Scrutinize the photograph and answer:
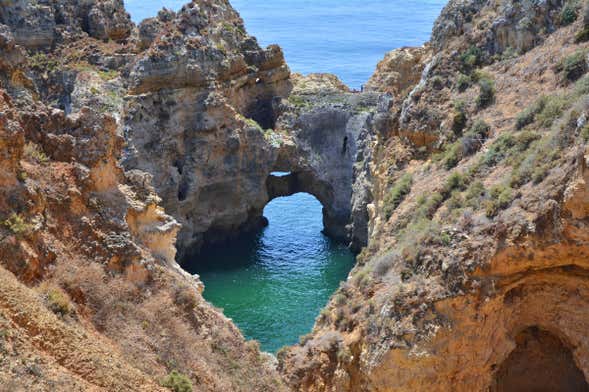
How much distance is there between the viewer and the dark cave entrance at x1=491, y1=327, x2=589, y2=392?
67.0 feet

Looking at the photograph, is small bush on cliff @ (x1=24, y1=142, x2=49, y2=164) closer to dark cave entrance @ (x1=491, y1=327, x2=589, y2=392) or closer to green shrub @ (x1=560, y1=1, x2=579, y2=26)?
dark cave entrance @ (x1=491, y1=327, x2=589, y2=392)

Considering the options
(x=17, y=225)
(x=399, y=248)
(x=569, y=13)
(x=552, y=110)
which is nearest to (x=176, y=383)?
(x=17, y=225)

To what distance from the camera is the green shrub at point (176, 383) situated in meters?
13.0

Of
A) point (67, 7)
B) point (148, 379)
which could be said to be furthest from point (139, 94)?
point (148, 379)

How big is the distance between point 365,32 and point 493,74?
8566 cm

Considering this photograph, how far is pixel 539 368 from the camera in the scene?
20.6 metres

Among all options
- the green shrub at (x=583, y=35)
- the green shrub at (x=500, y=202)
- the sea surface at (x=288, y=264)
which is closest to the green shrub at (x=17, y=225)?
the green shrub at (x=500, y=202)

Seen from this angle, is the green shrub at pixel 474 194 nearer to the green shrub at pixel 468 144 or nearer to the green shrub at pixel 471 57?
the green shrub at pixel 468 144

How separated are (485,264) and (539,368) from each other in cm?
418

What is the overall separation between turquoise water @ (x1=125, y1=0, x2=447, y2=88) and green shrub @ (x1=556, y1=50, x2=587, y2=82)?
5439 cm

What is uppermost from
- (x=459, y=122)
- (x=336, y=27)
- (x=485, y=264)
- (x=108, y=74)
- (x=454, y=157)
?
(x=336, y=27)

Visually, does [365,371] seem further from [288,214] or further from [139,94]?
A: [288,214]

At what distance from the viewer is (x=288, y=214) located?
176 feet

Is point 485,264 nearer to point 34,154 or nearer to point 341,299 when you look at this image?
point 341,299
